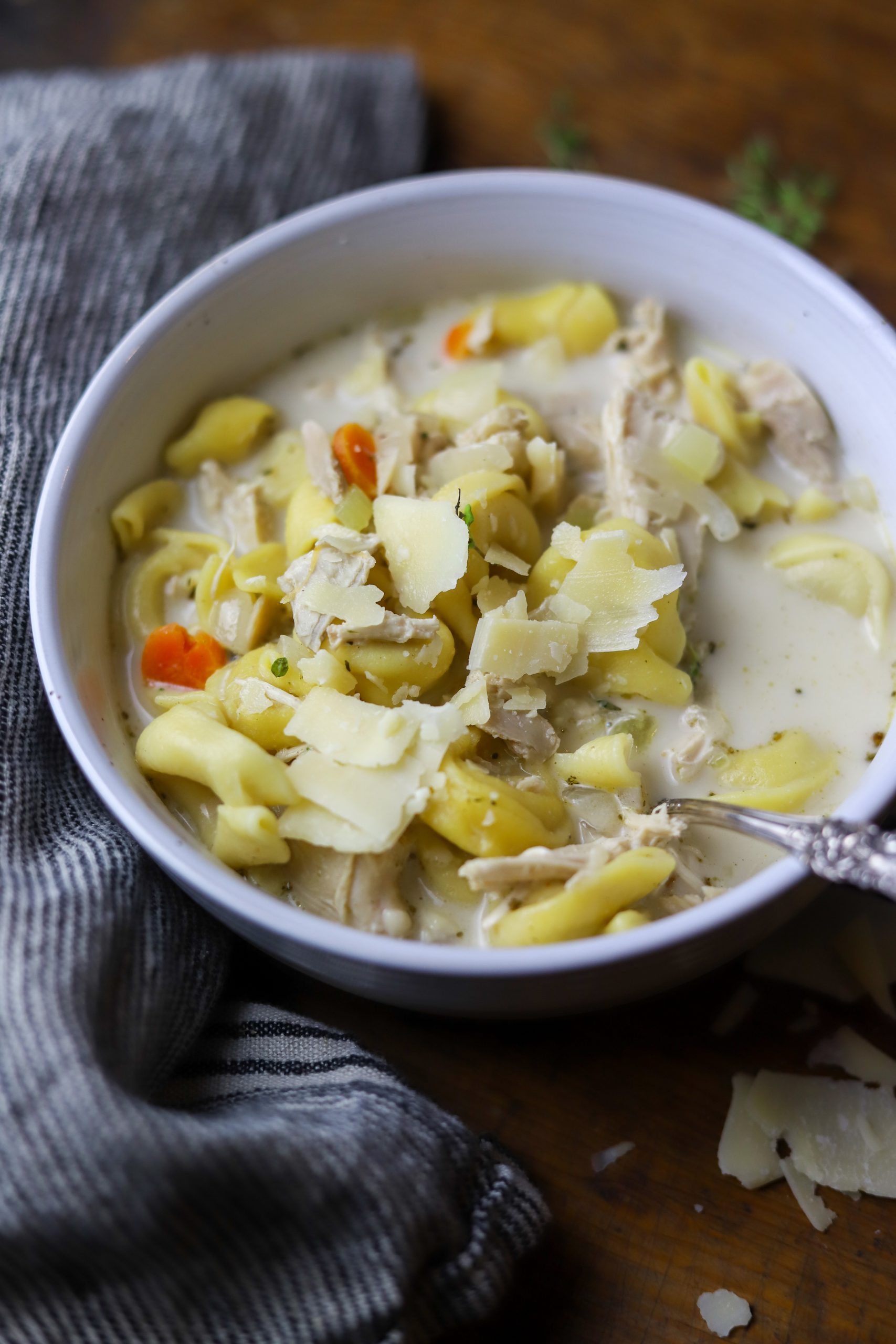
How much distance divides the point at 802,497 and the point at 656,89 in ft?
4.45

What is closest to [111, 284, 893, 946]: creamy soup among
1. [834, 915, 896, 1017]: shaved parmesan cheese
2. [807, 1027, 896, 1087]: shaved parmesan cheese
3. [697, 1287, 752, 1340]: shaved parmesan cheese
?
[834, 915, 896, 1017]: shaved parmesan cheese

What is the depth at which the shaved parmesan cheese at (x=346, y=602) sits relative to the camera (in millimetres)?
1969

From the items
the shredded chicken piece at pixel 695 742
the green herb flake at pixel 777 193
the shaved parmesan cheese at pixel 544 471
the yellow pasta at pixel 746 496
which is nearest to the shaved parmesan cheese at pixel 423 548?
the shaved parmesan cheese at pixel 544 471

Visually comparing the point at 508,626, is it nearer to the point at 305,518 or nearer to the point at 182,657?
the point at 305,518

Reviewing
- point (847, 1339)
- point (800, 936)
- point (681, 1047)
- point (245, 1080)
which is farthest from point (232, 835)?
point (847, 1339)

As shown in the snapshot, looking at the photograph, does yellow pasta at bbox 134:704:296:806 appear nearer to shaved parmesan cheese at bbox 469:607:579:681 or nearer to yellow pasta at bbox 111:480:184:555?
shaved parmesan cheese at bbox 469:607:579:681

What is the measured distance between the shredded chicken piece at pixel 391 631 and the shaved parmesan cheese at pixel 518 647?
0.27 ft

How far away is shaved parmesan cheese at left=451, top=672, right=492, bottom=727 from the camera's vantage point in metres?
1.93

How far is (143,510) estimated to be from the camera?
2.33 metres

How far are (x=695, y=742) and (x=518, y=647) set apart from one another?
0.35 metres

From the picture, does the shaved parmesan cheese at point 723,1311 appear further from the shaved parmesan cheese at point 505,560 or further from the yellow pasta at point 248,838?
the shaved parmesan cheese at point 505,560

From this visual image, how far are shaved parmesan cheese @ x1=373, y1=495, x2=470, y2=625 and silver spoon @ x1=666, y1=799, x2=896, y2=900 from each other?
0.59 m

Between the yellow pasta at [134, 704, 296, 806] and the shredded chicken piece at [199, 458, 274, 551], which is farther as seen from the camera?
the shredded chicken piece at [199, 458, 274, 551]

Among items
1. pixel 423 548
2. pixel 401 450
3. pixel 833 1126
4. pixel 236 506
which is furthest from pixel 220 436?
pixel 833 1126
